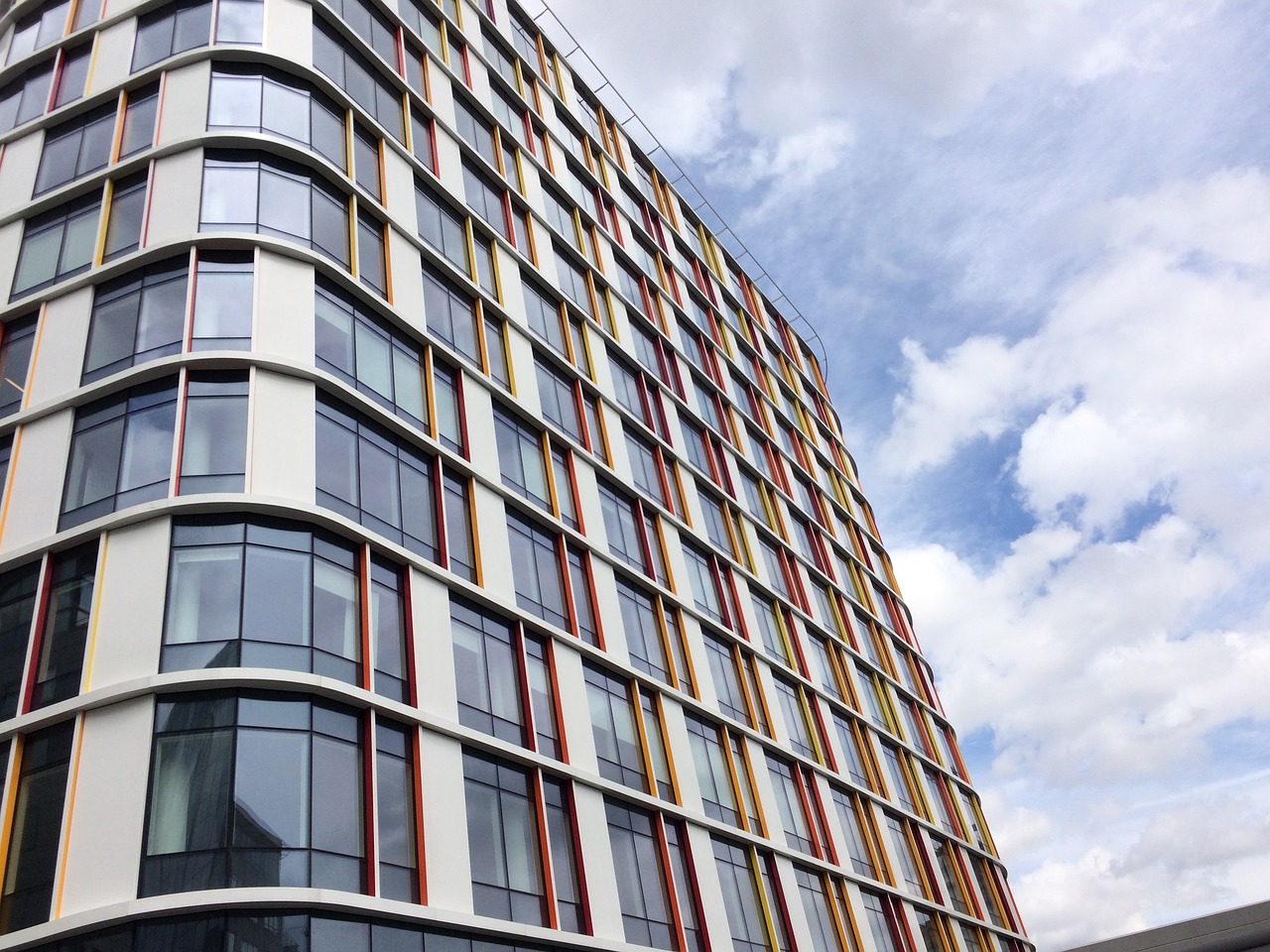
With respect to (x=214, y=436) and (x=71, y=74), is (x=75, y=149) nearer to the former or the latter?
(x=71, y=74)

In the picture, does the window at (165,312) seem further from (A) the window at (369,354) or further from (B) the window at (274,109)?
(B) the window at (274,109)

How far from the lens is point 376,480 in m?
24.5

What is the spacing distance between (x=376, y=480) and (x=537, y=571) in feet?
19.3

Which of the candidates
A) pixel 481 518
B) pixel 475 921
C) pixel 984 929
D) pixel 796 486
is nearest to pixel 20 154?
pixel 481 518

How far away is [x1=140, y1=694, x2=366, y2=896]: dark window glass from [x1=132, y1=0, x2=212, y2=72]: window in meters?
19.1

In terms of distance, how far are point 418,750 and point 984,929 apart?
3484cm

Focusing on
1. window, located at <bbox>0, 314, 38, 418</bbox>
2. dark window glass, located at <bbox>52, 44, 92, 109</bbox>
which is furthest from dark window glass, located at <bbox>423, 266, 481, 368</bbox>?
dark window glass, located at <bbox>52, 44, 92, 109</bbox>

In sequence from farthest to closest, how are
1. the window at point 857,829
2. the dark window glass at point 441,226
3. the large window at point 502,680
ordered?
1. the window at point 857,829
2. the dark window glass at point 441,226
3. the large window at point 502,680

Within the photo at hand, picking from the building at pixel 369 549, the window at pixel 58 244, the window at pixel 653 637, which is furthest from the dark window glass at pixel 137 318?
the window at pixel 653 637

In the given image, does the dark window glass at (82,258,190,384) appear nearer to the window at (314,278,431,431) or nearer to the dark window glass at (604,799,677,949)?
the window at (314,278,431,431)

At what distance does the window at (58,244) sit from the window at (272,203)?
11.5 feet

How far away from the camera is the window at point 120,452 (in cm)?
2159

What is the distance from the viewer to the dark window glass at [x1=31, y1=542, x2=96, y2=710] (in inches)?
770

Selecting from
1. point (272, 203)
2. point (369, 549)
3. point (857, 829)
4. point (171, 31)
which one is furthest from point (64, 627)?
point (857, 829)
